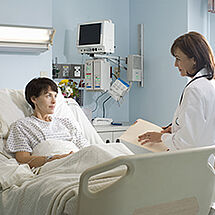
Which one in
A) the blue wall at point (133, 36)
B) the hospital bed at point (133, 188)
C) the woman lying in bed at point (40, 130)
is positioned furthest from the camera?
the blue wall at point (133, 36)

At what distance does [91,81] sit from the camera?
3.86 metres

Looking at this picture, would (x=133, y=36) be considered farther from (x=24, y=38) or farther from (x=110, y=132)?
(x=24, y=38)

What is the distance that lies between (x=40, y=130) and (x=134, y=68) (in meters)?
1.94

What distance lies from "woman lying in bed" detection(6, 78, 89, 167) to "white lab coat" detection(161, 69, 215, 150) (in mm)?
709

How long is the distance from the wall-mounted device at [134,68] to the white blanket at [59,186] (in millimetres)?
2189

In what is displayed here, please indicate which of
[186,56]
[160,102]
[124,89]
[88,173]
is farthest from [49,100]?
[160,102]

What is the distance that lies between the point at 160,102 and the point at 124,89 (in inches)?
17.0

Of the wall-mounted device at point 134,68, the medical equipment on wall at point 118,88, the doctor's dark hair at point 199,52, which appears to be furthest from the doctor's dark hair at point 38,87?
the wall-mounted device at point 134,68

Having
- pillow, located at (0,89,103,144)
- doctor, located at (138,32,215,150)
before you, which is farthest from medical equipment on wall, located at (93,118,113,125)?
doctor, located at (138,32,215,150)

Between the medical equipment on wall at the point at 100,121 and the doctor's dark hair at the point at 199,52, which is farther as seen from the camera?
the medical equipment on wall at the point at 100,121

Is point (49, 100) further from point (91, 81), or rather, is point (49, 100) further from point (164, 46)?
point (164, 46)

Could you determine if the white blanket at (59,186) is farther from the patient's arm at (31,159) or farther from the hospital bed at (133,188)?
the patient's arm at (31,159)

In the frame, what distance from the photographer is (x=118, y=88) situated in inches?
157

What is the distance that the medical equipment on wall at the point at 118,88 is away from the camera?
3.98m
